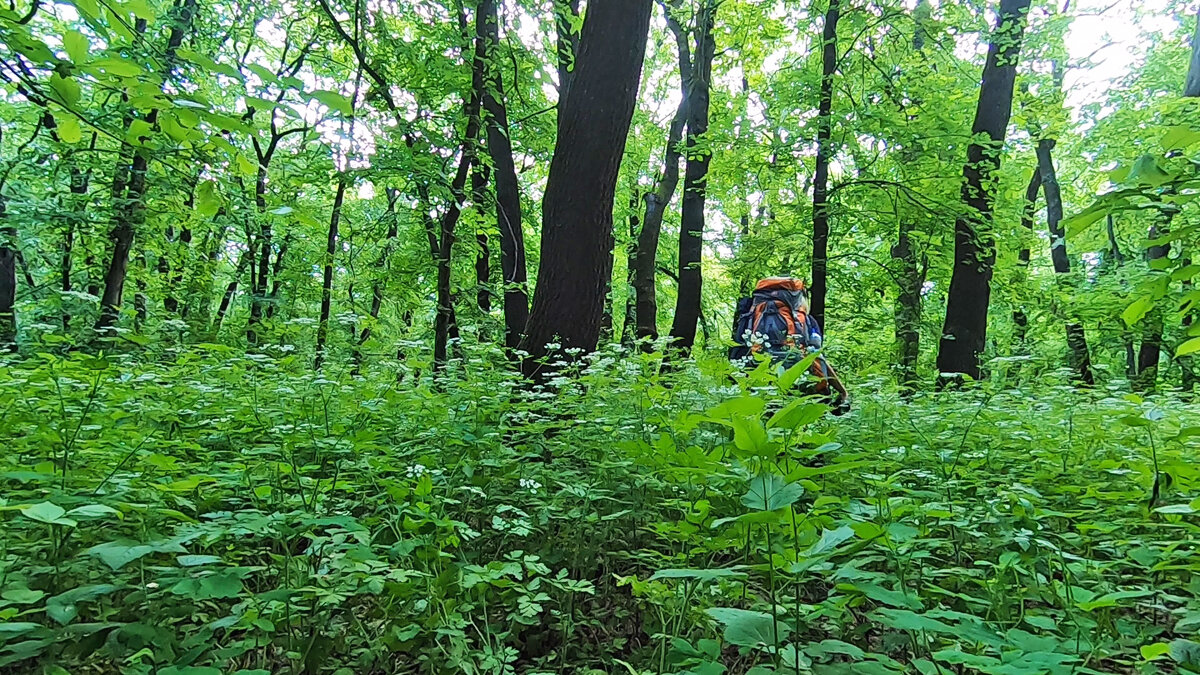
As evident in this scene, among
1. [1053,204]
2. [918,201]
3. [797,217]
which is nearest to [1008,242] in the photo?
[918,201]

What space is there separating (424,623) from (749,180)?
970cm

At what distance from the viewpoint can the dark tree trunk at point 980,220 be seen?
6828 mm

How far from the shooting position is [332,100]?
182 cm

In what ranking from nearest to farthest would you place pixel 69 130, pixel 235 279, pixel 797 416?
pixel 797 416 → pixel 69 130 → pixel 235 279

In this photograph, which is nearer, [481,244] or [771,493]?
[771,493]

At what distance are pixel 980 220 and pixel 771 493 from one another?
715 cm

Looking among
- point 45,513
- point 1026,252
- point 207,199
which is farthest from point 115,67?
point 1026,252

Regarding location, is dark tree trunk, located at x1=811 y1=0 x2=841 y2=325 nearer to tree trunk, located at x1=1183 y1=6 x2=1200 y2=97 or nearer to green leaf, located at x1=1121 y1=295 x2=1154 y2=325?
tree trunk, located at x1=1183 y1=6 x2=1200 y2=97

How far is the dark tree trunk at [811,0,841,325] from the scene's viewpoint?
765 centimetres

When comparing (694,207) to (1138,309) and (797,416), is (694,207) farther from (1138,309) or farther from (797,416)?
(797,416)

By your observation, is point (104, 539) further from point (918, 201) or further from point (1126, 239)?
point (1126, 239)

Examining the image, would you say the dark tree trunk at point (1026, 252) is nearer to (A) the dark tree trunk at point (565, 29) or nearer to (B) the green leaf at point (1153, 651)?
(A) the dark tree trunk at point (565, 29)

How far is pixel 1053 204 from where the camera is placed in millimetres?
12273

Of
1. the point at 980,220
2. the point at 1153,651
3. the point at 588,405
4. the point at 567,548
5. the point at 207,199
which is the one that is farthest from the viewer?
the point at 980,220
